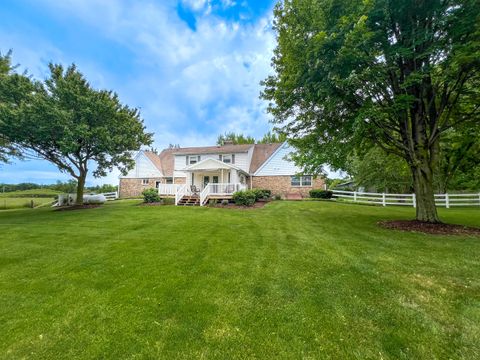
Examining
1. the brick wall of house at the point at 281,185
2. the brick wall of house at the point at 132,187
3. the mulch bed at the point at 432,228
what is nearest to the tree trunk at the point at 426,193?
the mulch bed at the point at 432,228

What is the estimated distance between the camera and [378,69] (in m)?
7.27

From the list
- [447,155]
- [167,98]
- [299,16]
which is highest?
[167,98]

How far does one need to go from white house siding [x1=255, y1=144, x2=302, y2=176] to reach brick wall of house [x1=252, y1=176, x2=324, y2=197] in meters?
0.50

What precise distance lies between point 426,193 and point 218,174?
15.2 m

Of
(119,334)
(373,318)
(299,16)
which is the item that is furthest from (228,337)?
(299,16)

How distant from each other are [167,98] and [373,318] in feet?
70.1

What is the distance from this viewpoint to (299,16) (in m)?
8.19

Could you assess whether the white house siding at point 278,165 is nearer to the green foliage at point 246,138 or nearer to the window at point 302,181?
the window at point 302,181

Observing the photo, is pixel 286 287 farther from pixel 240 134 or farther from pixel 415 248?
pixel 240 134

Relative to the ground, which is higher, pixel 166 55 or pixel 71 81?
pixel 166 55

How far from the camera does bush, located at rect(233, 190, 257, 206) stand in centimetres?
1602

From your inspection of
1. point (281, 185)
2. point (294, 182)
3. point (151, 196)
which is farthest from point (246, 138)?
point (151, 196)

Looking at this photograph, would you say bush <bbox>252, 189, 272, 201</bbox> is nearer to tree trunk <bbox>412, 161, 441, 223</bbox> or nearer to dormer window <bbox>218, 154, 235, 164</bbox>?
dormer window <bbox>218, 154, 235, 164</bbox>

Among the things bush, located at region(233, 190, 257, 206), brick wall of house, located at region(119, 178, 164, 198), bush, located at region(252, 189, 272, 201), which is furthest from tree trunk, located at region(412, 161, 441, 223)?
brick wall of house, located at region(119, 178, 164, 198)
